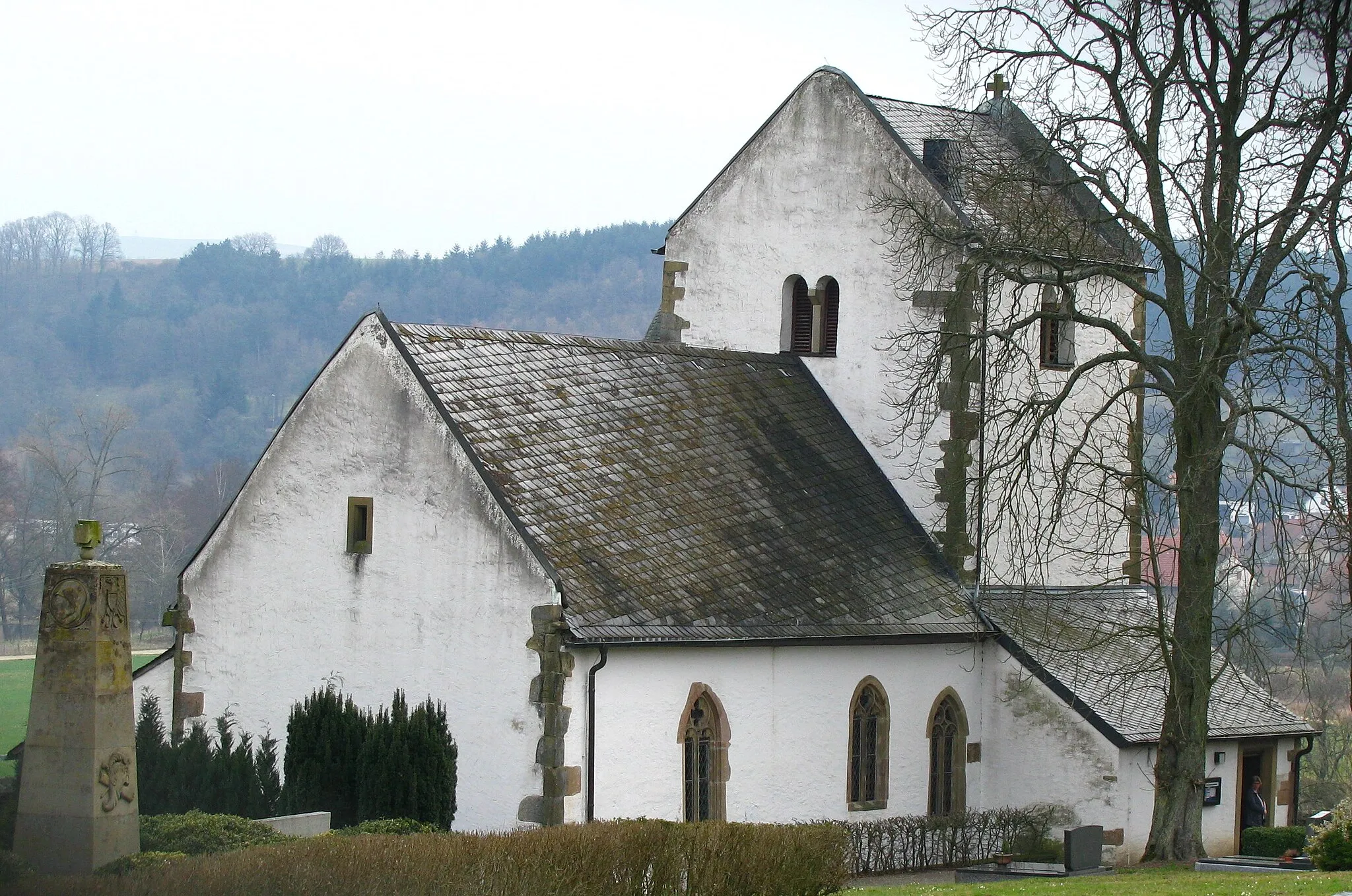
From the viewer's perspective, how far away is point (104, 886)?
1425 centimetres

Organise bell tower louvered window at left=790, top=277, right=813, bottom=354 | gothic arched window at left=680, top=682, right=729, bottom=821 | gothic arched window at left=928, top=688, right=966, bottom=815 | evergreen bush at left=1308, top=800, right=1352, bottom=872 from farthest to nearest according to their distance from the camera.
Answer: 1. bell tower louvered window at left=790, top=277, right=813, bottom=354
2. gothic arched window at left=928, top=688, right=966, bottom=815
3. gothic arched window at left=680, top=682, right=729, bottom=821
4. evergreen bush at left=1308, top=800, right=1352, bottom=872

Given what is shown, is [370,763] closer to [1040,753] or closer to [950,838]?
[950,838]

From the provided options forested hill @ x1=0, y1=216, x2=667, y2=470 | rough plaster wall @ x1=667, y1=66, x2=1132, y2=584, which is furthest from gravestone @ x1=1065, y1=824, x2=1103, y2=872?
forested hill @ x1=0, y1=216, x2=667, y2=470

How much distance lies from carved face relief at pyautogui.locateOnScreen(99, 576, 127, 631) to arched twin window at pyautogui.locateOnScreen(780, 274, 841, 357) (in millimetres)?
16470

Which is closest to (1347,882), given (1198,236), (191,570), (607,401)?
(1198,236)

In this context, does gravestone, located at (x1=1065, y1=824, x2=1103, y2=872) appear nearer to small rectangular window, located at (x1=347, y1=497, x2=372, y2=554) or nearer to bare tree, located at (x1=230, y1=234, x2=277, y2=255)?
small rectangular window, located at (x1=347, y1=497, x2=372, y2=554)

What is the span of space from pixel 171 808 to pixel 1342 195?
16893mm

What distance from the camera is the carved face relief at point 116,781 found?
17.9 meters

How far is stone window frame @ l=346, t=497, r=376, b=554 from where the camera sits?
26.0m

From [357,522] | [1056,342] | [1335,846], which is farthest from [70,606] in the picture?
[1056,342]

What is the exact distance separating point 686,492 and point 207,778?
306 inches

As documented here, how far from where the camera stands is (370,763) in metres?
23.9

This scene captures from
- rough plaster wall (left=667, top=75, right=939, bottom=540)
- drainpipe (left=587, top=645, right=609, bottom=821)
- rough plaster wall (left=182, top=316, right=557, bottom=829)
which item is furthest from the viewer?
rough plaster wall (left=667, top=75, right=939, bottom=540)

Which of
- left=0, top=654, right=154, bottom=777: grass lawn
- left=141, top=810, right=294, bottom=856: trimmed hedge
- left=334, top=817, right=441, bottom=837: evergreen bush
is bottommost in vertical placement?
left=0, top=654, right=154, bottom=777: grass lawn
